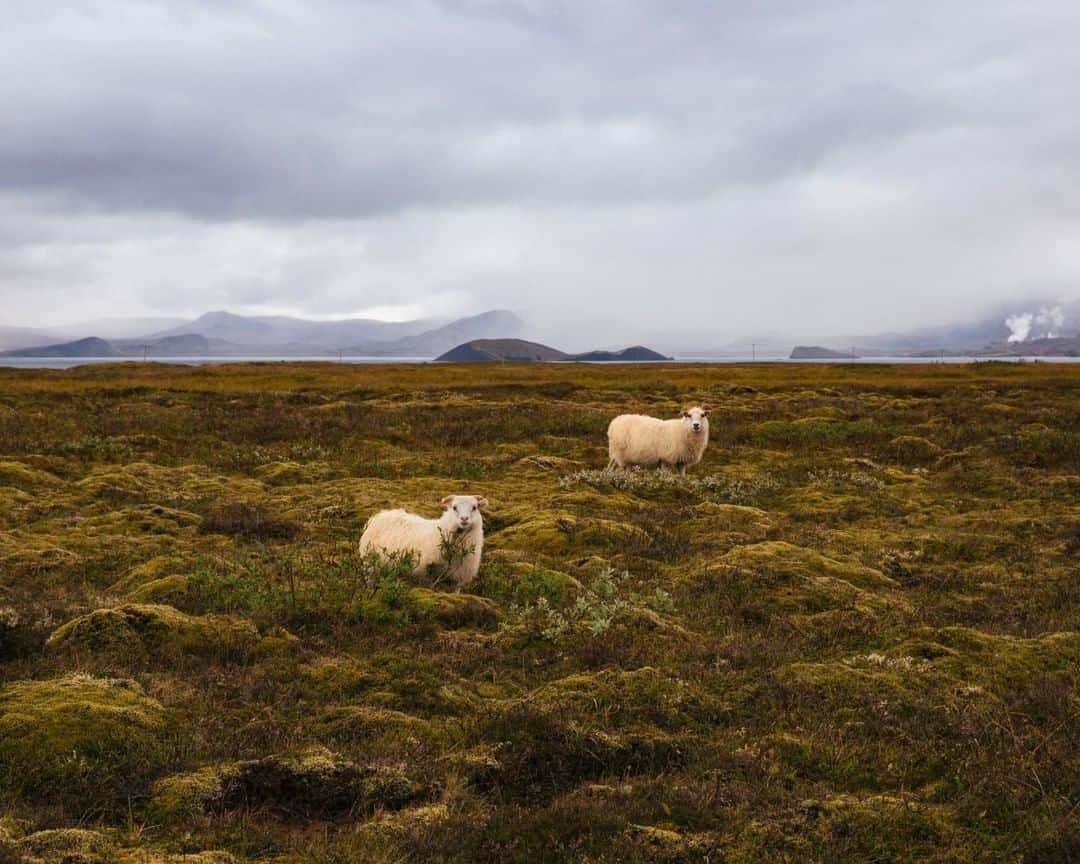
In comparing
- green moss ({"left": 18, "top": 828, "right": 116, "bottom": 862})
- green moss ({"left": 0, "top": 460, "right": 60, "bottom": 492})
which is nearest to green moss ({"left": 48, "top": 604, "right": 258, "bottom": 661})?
green moss ({"left": 18, "top": 828, "right": 116, "bottom": 862})

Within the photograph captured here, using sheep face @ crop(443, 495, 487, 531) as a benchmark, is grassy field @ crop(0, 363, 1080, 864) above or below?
below

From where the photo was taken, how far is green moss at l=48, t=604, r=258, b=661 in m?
9.28

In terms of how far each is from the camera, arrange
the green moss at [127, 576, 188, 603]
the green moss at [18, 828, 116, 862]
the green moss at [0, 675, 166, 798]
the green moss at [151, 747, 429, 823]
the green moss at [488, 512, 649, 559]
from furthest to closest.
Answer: the green moss at [488, 512, 649, 559], the green moss at [127, 576, 188, 603], the green moss at [0, 675, 166, 798], the green moss at [151, 747, 429, 823], the green moss at [18, 828, 116, 862]

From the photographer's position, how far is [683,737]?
7539mm

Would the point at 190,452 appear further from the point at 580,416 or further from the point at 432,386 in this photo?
the point at 432,386

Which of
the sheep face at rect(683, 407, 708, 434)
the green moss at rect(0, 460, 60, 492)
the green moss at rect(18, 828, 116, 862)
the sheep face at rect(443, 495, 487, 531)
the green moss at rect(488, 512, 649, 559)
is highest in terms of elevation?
the sheep face at rect(683, 407, 708, 434)

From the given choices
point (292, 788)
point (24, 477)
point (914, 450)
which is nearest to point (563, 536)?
point (292, 788)

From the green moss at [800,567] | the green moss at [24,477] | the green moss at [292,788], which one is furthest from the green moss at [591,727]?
the green moss at [24,477]

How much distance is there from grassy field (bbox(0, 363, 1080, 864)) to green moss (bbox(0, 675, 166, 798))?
0.10 ft

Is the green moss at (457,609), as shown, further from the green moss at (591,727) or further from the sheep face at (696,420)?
the sheep face at (696,420)

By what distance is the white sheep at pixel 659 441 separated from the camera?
24484mm

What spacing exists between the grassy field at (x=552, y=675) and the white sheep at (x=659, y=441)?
242 centimetres

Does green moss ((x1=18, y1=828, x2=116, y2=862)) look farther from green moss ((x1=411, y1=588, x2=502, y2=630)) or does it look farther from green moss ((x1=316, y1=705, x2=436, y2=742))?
green moss ((x1=411, y1=588, x2=502, y2=630))

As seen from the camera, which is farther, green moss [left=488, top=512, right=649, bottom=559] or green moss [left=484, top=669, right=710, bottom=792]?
green moss [left=488, top=512, right=649, bottom=559]
